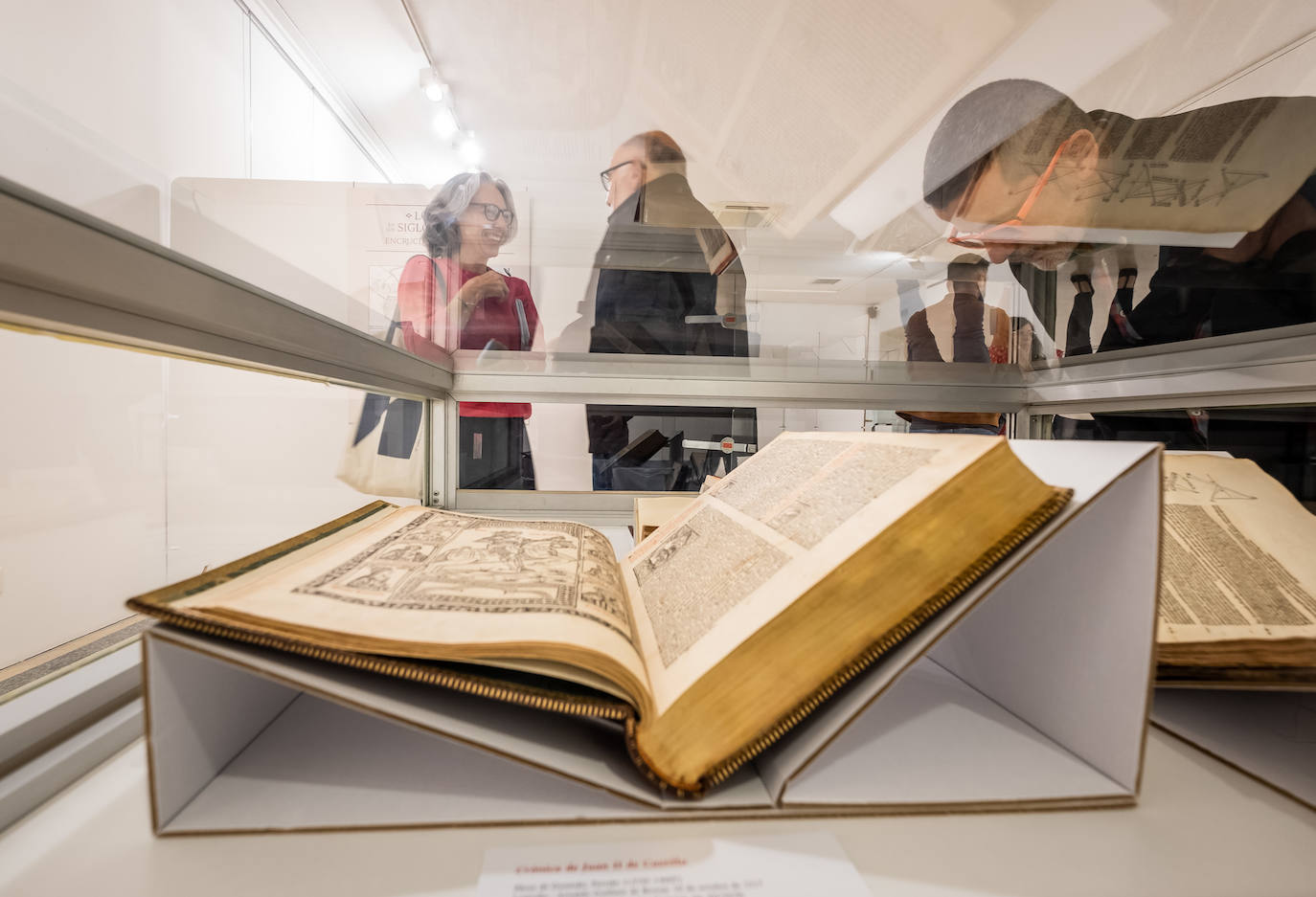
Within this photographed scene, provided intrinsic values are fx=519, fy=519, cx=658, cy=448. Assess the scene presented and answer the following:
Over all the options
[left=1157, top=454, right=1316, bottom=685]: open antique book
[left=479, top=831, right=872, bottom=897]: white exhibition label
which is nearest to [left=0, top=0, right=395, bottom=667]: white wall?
[left=479, top=831, right=872, bottom=897]: white exhibition label

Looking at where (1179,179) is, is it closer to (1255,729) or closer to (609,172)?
(1255,729)

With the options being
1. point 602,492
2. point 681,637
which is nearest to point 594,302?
point 602,492

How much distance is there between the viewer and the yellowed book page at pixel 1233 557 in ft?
1.04

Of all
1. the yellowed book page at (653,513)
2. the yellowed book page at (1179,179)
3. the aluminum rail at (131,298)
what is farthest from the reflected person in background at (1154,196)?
the aluminum rail at (131,298)

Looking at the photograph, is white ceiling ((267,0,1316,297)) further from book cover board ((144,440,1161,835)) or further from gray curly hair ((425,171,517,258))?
book cover board ((144,440,1161,835))

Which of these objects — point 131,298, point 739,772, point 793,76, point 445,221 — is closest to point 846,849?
point 739,772

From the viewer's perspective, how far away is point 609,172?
1228 mm

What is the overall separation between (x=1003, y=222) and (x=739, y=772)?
1.10m

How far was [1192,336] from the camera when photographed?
0.75 metres

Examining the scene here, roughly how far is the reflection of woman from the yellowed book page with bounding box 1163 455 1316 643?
0.96m

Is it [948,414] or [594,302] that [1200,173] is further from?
[594,302]

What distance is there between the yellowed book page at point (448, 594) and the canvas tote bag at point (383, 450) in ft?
1.96

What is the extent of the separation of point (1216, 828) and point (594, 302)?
1019mm

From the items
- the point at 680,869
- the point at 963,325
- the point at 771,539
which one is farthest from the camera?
the point at 963,325
